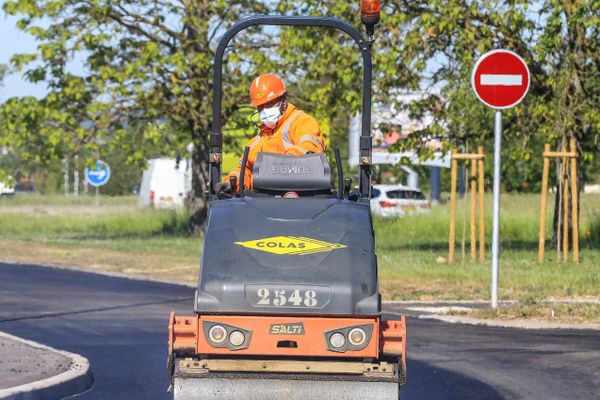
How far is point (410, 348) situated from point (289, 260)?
547cm

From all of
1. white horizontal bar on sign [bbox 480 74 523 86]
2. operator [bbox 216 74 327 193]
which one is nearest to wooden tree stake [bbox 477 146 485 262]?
white horizontal bar on sign [bbox 480 74 523 86]

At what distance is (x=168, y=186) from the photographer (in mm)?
62406

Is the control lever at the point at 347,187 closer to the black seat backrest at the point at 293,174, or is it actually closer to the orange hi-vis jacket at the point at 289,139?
the black seat backrest at the point at 293,174

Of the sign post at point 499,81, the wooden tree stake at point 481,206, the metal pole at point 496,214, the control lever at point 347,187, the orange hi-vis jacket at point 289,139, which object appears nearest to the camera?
the control lever at point 347,187

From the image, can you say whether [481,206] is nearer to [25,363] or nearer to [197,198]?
[25,363]

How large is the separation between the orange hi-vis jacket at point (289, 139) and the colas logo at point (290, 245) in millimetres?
1081

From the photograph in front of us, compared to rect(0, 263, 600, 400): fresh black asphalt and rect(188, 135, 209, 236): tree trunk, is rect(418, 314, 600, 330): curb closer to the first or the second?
rect(0, 263, 600, 400): fresh black asphalt

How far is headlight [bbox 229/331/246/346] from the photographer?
7.67 meters

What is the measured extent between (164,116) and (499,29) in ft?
38.1

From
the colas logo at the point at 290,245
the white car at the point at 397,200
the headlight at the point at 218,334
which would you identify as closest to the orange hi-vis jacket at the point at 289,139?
the colas logo at the point at 290,245

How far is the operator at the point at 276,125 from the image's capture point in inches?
A: 354

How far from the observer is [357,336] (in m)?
7.70

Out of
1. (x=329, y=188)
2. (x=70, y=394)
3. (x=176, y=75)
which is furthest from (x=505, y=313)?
(x=176, y=75)

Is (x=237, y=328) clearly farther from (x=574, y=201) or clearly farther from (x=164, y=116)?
(x=164, y=116)
